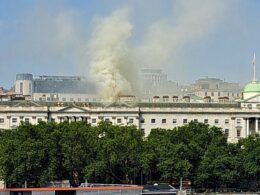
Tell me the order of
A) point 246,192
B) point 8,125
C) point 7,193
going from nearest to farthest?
point 7,193, point 246,192, point 8,125

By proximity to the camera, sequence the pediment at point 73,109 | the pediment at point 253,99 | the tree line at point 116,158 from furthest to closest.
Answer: the pediment at point 253,99 → the pediment at point 73,109 → the tree line at point 116,158

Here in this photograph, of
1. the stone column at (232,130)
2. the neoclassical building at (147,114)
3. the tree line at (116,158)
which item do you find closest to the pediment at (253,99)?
the neoclassical building at (147,114)

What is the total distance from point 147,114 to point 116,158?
136 feet

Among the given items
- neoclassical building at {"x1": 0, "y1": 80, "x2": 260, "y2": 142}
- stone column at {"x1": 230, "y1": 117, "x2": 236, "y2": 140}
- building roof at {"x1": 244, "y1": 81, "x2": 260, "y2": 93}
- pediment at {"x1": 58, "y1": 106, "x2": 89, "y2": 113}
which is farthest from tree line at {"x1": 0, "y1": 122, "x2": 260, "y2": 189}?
building roof at {"x1": 244, "y1": 81, "x2": 260, "y2": 93}

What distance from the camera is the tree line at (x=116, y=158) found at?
10738cm

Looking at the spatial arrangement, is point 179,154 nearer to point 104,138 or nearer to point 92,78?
point 104,138

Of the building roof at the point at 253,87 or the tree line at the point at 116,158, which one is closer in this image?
the tree line at the point at 116,158

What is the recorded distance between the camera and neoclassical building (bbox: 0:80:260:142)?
482 feet

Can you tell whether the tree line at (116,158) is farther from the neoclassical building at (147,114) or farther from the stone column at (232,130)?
the stone column at (232,130)

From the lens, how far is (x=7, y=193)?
273ft

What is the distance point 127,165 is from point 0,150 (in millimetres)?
15072

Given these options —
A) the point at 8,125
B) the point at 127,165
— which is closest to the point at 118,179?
the point at 127,165

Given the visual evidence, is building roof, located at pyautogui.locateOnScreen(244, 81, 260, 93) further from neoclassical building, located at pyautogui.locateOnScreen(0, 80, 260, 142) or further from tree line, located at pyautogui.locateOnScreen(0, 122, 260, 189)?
tree line, located at pyautogui.locateOnScreen(0, 122, 260, 189)

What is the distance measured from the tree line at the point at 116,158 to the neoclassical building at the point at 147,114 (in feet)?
96.4
